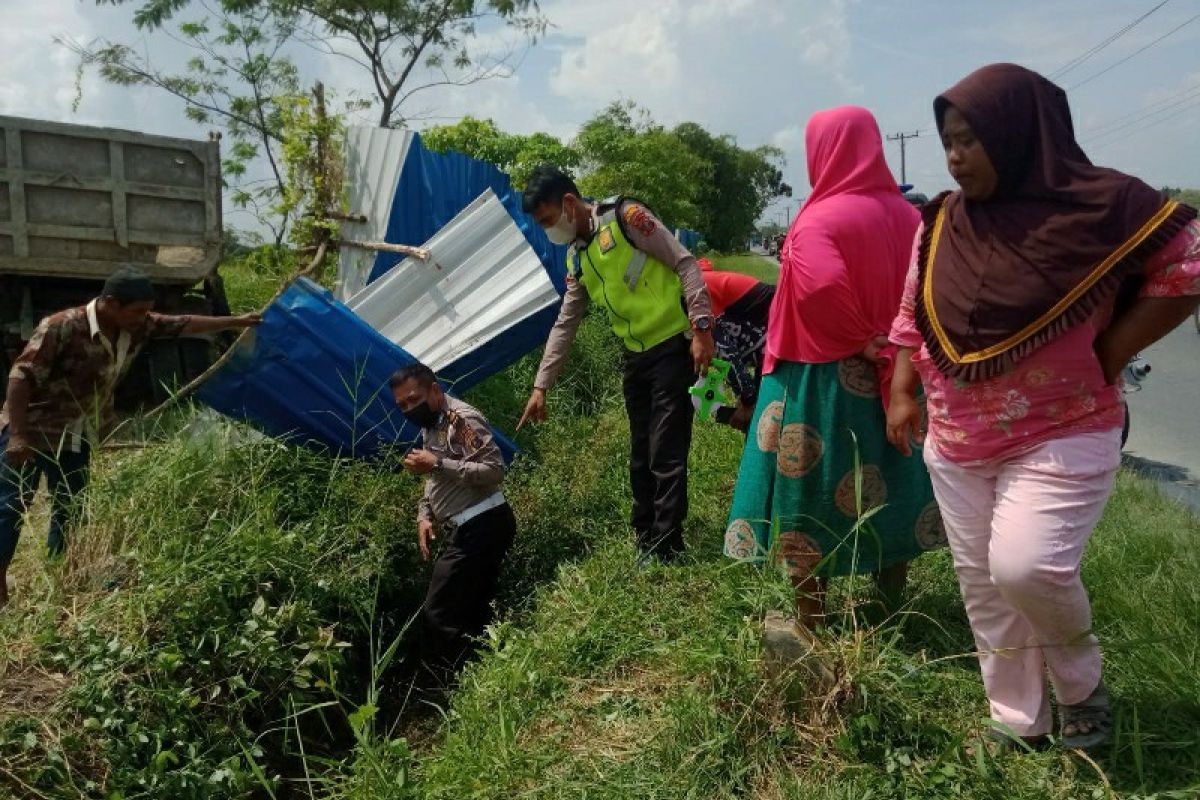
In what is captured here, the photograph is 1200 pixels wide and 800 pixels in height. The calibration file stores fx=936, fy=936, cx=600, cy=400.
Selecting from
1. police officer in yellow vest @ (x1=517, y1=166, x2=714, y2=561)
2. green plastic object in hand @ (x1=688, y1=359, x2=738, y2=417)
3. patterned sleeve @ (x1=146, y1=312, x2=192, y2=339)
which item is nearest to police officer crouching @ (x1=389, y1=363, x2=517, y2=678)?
police officer in yellow vest @ (x1=517, y1=166, x2=714, y2=561)

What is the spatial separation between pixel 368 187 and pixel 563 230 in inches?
142

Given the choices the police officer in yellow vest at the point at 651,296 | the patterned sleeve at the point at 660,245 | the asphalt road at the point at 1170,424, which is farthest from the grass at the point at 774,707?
the asphalt road at the point at 1170,424

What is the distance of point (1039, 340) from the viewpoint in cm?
197

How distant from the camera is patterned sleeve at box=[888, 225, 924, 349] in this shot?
231cm

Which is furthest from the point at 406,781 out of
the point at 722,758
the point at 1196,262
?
the point at 1196,262

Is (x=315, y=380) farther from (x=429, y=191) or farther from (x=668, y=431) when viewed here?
Result: (x=429, y=191)

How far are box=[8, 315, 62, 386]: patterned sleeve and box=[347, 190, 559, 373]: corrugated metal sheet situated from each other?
5.90 feet

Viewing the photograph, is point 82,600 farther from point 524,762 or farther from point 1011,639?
point 1011,639

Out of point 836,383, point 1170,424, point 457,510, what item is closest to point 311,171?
point 457,510

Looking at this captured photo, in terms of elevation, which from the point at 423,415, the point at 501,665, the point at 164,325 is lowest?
the point at 501,665

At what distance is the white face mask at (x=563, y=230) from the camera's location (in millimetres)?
3730

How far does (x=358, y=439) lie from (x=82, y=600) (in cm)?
149

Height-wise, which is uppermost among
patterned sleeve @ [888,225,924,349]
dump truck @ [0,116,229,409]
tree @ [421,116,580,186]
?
tree @ [421,116,580,186]

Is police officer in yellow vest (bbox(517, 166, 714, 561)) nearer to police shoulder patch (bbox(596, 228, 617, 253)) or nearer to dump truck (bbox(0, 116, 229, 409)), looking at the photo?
police shoulder patch (bbox(596, 228, 617, 253))
